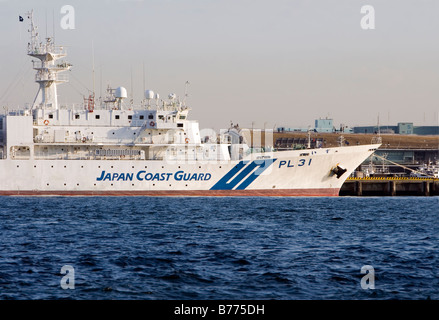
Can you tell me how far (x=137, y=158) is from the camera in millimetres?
42625

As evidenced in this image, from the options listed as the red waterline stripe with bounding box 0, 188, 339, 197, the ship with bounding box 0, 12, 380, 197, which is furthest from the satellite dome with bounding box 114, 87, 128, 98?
the red waterline stripe with bounding box 0, 188, 339, 197

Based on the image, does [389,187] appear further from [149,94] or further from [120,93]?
[120,93]

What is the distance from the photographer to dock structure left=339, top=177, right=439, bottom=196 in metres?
53.7

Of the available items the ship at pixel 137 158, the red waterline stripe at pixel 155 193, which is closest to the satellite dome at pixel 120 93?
the ship at pixel 137 158

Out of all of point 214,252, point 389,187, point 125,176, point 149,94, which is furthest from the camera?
point 389,187

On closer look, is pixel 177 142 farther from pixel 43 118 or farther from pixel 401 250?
pixel 401 250

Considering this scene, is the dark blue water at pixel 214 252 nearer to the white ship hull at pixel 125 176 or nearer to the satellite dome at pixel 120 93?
the white ship hull at pixel 125 176

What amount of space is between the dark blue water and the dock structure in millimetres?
20037

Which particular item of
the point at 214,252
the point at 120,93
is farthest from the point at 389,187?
the point at 214,252

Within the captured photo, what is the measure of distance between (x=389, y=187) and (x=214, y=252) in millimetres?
37856

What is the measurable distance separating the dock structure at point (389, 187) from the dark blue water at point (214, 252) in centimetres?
2004
